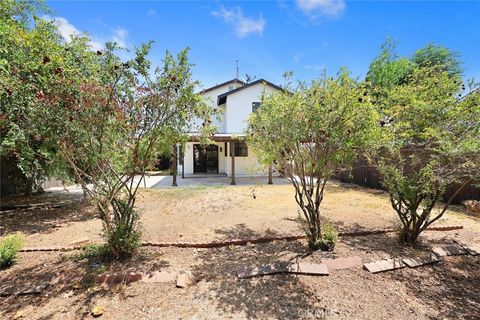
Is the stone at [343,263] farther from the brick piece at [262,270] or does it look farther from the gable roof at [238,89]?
the gable roof at [238,89]

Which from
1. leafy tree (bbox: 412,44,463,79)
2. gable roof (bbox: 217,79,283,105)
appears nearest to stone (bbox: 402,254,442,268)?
gable roof (bbox: 217,79,283,105)

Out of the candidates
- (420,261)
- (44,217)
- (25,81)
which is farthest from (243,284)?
(44,217)

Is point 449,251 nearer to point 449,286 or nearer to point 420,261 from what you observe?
point 420,261

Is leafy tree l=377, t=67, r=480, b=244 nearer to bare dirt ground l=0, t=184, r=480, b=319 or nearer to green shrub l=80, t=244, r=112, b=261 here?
bare dirt ground l=0, t=184, r=480, b=319

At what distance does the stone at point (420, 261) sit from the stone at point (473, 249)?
0.86 m

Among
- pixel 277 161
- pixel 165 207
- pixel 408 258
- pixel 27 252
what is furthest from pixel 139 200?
pixel 408 258

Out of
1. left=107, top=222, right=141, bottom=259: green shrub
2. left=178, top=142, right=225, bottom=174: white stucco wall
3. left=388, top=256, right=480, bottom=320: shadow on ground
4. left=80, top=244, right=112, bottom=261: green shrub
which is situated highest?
left=178, top=142, right=225, bottom=174: white stucco wall

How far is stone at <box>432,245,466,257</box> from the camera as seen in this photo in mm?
4266

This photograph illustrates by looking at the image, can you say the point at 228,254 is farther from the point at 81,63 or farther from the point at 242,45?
the point at 242,45

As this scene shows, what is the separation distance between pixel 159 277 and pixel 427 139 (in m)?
5.10

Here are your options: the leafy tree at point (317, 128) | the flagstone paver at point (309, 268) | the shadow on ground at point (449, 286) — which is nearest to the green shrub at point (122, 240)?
the flagstone paver at point (309, 268)

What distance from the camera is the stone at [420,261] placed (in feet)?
12.6

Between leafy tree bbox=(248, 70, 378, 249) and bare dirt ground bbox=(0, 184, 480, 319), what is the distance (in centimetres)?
101

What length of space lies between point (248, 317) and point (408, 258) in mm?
3012
